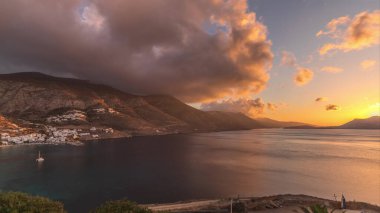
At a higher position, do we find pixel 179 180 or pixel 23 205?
pixel 23 205

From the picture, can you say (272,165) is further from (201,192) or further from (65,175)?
(65,175)

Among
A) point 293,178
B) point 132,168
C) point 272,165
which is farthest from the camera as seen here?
point 272,165

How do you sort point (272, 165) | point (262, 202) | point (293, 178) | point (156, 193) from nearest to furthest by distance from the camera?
point (262, 202) < point (156, 193) < point (293, 178) < point (272, 165)

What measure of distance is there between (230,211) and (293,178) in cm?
5845

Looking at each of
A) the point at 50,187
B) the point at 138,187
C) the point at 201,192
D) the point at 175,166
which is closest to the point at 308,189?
the point at 201,192

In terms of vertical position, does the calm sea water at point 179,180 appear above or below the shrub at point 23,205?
below

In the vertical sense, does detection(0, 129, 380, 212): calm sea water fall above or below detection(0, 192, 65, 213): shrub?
below

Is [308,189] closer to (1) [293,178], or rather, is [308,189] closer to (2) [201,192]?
(1) [293,178]

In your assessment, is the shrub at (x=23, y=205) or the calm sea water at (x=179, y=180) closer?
the shrub at (x=23, y=205)

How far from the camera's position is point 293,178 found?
9956 cm

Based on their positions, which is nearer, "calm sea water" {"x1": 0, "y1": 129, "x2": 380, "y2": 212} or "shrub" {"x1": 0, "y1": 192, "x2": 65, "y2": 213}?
"shrub" {"x1": 0, "y1": 192, "x2": 65, "y2": 213}

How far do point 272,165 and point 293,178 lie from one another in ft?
97.6

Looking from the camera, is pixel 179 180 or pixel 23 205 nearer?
pixel 23 205

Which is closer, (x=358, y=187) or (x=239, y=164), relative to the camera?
(x=358, y=187)
